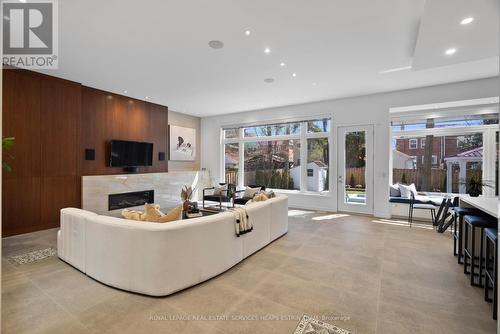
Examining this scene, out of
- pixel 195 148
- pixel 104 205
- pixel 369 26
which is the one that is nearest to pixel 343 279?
pixel 369 26

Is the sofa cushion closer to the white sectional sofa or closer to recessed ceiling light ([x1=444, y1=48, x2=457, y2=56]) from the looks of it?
the white sectional sofa

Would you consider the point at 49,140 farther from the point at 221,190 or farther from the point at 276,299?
the point at 276,299

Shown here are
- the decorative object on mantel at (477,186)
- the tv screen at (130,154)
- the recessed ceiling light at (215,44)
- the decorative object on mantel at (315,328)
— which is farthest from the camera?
the tv screen at (130,154)

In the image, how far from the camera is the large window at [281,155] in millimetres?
6848

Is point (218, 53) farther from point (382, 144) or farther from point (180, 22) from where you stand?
point (382, 144)

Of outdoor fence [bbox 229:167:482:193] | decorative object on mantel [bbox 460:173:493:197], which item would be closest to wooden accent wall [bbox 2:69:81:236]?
outdoor fence [bbox 229:167:482:193]

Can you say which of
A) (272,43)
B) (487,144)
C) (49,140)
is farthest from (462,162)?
(49,140)

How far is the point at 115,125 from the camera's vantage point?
607 centimetres

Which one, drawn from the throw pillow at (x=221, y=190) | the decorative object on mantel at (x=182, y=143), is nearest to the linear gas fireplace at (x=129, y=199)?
the decorative object on mantel at (x=182, y=143)

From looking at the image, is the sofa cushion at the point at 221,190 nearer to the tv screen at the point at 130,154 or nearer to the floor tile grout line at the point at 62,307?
the tv screen at the point at 130,154

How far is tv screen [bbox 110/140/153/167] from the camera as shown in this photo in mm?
5949

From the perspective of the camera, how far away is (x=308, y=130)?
7.04 metres

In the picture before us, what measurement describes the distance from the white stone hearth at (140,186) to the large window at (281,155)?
48.7 inches

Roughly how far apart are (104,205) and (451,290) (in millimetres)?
6347
